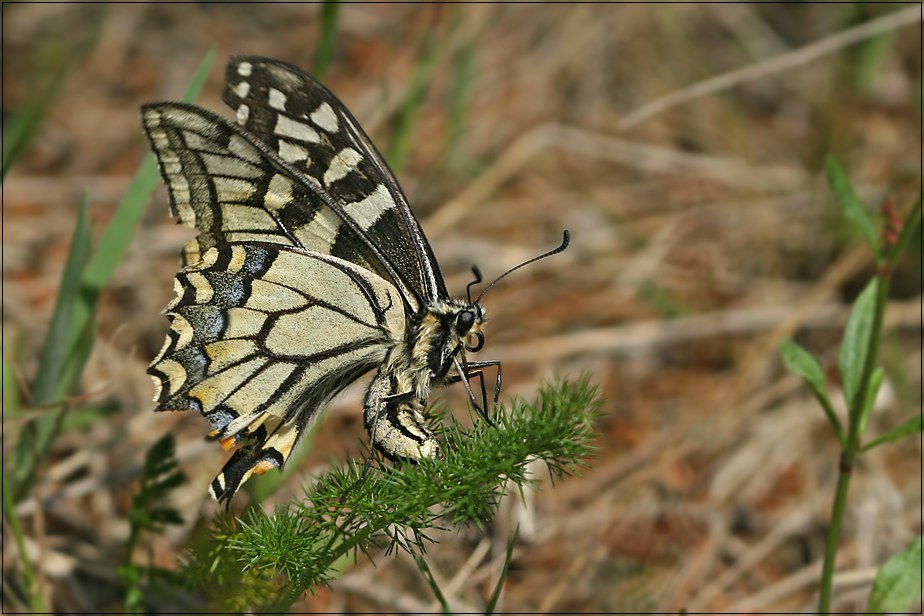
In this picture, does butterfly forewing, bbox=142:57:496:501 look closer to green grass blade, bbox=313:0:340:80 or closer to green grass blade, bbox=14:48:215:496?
green grass blade, bbox=14:48:215:496

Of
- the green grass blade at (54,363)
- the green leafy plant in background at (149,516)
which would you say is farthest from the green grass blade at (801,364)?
the green grass blade at (54,363)

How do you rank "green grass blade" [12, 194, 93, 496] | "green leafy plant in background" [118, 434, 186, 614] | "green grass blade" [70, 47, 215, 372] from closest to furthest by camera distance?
1. "green leafy plant in background" [118, 434, 186, 614]
2. "green grass blade" [12, 194, 93, 496]
3. "green grass blade" [70, 47, 215, 372]

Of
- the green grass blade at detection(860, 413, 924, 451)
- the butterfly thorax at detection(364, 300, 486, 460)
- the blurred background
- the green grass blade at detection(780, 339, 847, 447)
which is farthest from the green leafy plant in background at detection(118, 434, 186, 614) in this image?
the green grass blade at detection(860, 413, 924, 451)

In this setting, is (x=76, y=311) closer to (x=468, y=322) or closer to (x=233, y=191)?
(x=233, y=191)

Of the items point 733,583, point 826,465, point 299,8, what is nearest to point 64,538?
point 733,583

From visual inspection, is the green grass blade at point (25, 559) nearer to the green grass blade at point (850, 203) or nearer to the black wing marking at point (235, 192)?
the black wing marking at point (235, 192)

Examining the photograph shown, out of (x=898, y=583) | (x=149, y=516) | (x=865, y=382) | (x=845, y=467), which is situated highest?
(x=149, y=516)

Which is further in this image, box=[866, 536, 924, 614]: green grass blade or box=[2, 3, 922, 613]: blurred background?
box=[2, 3, 922, 613]: blurred background

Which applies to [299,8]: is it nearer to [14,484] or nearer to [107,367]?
[107,367]

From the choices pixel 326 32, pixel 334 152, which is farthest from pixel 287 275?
pixel 326 32
